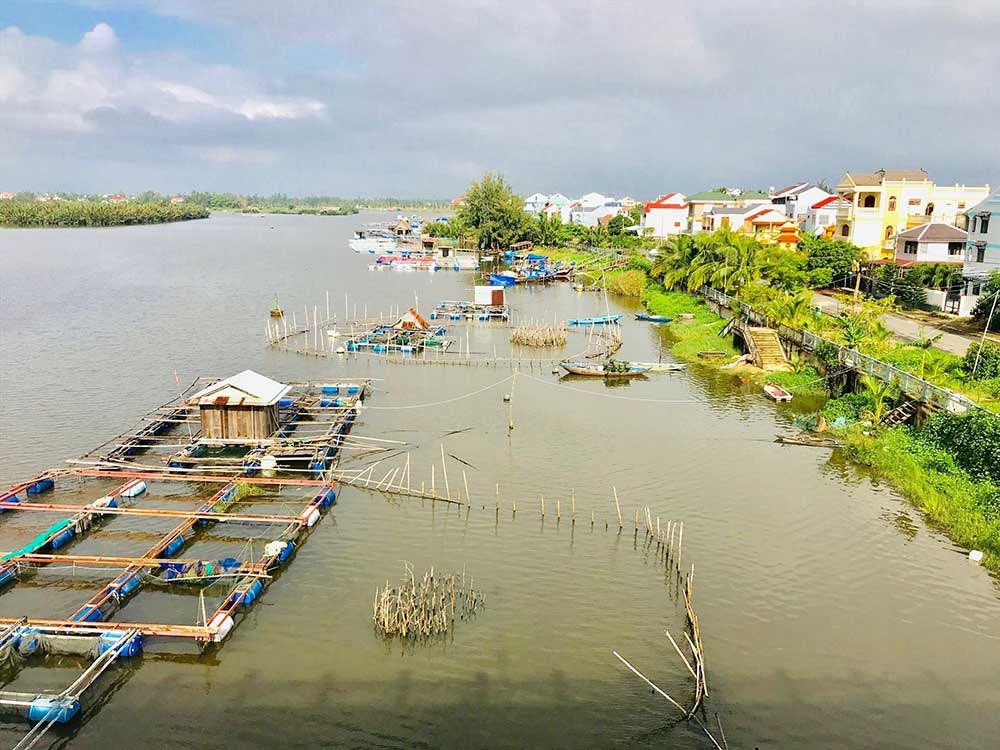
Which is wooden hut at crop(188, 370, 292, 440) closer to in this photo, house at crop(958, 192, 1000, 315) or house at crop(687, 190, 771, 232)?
house at crop(958, 192, 1000, 315)

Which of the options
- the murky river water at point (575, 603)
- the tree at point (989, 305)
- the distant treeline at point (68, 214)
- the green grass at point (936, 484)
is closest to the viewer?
the murky river water at point (575, 603)

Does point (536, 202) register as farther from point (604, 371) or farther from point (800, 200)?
point (604, 371)

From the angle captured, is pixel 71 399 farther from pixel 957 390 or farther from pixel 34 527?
pixel 957 390

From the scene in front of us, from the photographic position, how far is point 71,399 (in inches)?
1262

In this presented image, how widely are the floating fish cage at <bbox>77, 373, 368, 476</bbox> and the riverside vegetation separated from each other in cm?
1881

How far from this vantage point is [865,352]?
30672 millimetres

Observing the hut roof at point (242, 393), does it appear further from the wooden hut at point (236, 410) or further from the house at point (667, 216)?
the house at point (667, 216)

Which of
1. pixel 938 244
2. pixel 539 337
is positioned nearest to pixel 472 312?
pixel 539 337

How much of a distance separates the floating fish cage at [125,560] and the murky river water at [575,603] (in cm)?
26

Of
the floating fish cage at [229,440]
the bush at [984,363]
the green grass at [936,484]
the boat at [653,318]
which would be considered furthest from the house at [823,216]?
the floating fish cage at [229,440]

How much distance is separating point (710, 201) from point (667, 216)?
26.9ft

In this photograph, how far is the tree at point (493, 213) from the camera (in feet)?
320

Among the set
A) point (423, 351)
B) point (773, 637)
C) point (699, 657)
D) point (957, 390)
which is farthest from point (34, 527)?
point (957, 390)

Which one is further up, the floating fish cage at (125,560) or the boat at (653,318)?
the boat at (653,318)
